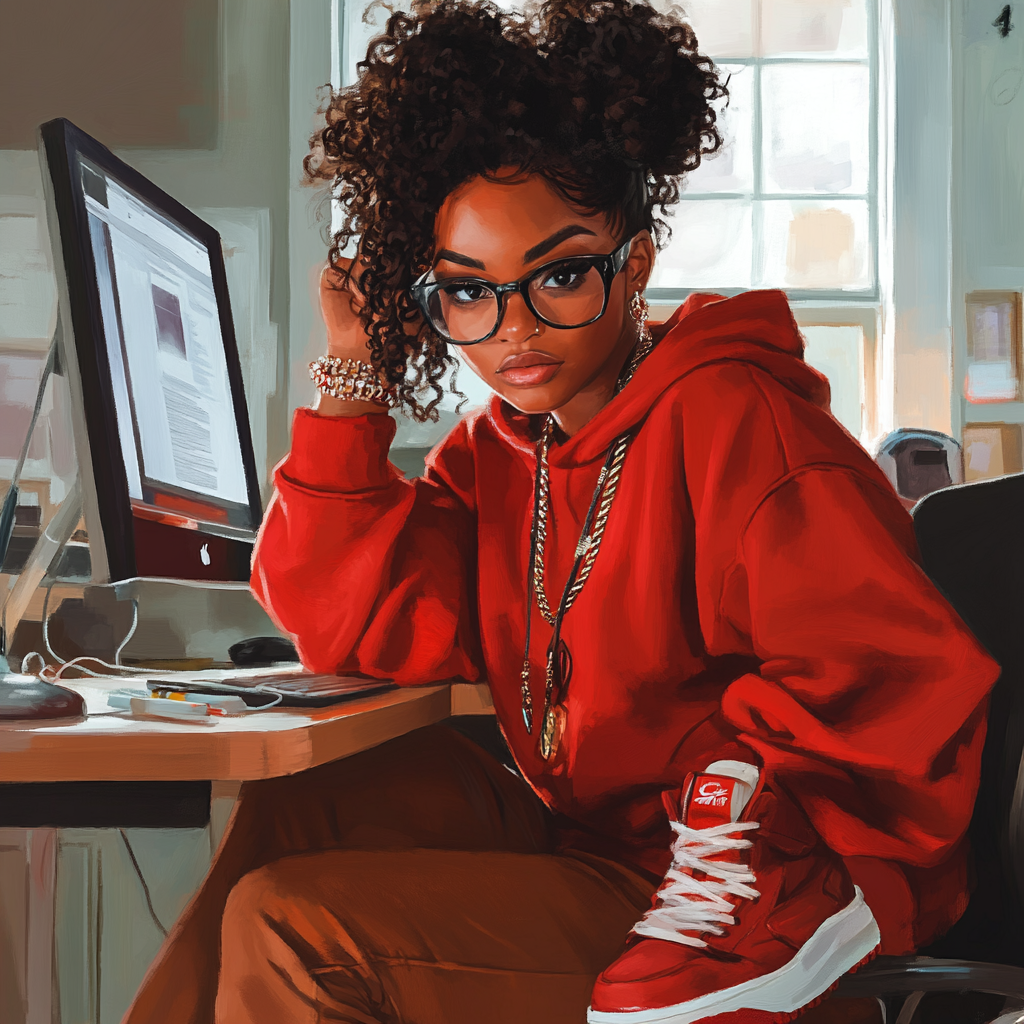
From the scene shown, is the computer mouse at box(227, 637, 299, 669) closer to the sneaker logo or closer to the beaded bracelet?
the beaded bracelet

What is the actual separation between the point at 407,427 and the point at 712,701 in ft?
3.73

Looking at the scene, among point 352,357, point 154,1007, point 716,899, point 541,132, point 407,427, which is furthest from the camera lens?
point 407,427

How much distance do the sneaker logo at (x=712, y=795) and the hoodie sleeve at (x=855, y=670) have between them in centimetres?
4

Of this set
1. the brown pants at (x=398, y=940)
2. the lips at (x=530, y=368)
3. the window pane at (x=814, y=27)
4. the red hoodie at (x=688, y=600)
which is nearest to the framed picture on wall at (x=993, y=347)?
the window pane at (x=814, y=27)

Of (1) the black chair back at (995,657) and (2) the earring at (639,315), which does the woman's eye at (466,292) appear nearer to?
(2) the earring at (639,315)

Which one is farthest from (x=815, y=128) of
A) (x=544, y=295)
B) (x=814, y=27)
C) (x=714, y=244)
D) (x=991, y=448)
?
(x=544, y=295)

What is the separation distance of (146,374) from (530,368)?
0.42 meters

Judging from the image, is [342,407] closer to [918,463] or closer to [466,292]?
[466,292]

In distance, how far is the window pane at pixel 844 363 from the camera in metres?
2.09

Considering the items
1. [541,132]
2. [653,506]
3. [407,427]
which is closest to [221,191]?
[407,427]

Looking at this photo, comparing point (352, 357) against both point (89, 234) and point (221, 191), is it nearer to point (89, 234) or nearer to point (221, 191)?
point (89, 234)

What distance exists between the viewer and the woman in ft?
2.26

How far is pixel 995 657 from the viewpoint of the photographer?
2.83 ft

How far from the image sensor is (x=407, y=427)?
1919 millimetres
